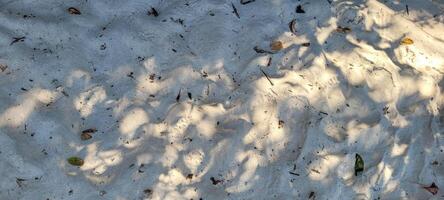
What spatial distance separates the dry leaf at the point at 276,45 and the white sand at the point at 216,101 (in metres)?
0.04

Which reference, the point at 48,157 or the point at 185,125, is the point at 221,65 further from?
the point at 48,157

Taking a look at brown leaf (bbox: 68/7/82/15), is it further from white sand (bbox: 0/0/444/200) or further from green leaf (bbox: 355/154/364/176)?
green leaf (bbox: 355/154/364/176)

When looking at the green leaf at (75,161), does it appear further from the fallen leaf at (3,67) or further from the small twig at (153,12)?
the small twig at (153,12)

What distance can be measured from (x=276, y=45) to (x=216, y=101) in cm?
47

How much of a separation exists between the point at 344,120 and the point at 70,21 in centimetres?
159

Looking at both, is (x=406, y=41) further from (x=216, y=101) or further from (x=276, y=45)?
(x=216, y=101)

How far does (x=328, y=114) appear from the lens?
101 inches

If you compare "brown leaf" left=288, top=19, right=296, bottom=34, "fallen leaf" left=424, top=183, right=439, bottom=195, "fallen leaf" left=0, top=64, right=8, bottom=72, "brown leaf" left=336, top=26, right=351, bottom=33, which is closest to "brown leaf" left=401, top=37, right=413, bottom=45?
"brown leaf" left=336, top=26, right=351, bottom=33

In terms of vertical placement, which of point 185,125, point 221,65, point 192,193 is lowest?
point 192,193

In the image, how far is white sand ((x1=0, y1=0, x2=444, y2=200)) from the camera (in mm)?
2422

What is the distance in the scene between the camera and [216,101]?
2.55 m

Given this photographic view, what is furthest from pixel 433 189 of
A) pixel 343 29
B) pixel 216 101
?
pixel 216 101

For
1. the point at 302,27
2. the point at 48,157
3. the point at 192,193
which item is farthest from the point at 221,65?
the point at 48,157

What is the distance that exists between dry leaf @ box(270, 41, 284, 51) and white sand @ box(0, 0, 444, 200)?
36 mm
